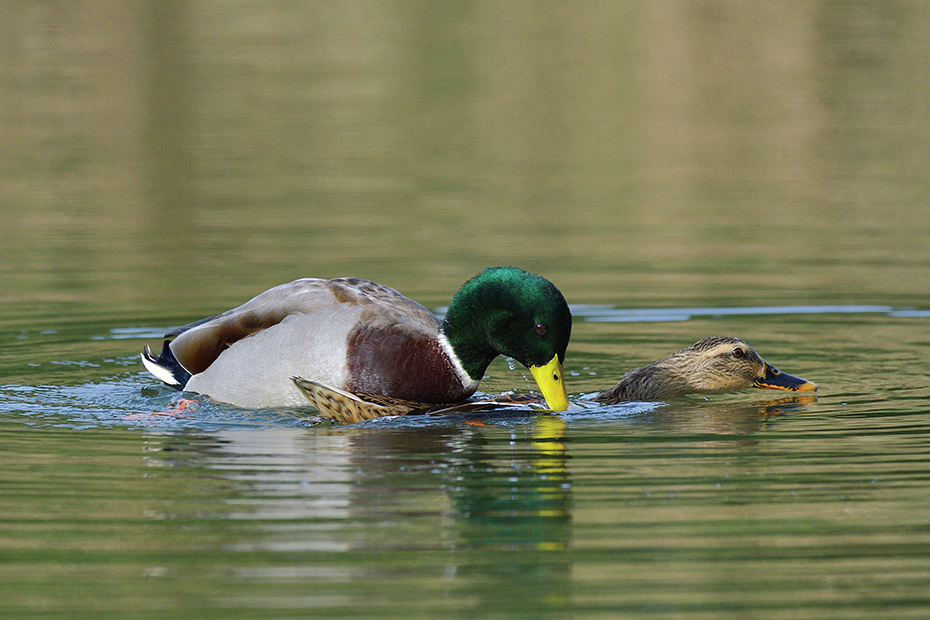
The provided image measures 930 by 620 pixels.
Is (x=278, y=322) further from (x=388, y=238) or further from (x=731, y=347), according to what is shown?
(x=388, y=238)

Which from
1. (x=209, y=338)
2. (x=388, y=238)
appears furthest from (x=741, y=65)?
(x=209, y=338)

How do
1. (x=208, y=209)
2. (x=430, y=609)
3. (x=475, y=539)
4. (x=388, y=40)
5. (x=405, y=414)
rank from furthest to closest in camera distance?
1. (x=388, y=40)
2. (x=208, y=209)
3. (x=405, y=414)
4. (x=475, y=539)
5. (x=430, y=609)

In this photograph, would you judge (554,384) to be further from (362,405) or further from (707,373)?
(707,373)

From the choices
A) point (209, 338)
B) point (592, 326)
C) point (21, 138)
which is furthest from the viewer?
point (21, 138)

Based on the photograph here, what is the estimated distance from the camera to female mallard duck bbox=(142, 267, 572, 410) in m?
8.62

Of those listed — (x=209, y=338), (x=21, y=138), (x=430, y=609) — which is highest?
(x=21, y=138)

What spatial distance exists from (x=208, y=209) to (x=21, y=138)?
7395 millimetres

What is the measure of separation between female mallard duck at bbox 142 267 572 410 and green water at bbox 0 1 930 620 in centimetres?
29

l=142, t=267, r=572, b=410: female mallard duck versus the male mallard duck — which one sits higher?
l=142, t=267, r=572, b=410: female mallard duck

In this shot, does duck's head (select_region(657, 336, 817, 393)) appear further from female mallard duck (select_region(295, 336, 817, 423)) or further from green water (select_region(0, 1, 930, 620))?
green water (select_region(0, 1, 930, 620))

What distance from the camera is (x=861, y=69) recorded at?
3309 centimetres

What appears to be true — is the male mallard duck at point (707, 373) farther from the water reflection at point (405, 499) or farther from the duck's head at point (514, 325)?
the water reflection at point (405, 499)

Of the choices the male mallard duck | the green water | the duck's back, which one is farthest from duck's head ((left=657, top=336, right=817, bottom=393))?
the duck's back

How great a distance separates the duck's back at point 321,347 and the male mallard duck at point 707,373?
1.46m
